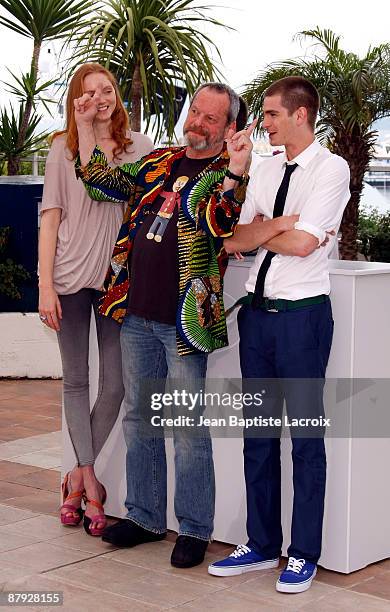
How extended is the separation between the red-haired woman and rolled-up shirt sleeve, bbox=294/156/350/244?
0.89 metres

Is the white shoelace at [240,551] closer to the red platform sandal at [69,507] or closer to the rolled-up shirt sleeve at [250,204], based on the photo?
the red platform sandal at [69,507]

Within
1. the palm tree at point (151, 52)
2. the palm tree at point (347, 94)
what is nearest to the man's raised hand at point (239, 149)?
the palm tree at point (151, 52)

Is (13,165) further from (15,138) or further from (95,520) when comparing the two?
(95,520)

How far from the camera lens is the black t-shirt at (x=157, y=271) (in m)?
3.61

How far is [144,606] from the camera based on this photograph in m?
3.34

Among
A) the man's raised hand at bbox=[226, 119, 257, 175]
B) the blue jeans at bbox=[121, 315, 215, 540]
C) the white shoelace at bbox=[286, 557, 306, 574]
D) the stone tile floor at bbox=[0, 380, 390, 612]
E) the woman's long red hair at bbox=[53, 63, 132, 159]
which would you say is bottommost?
the stone tile floor at bbox=[0, 380, 390, 612]

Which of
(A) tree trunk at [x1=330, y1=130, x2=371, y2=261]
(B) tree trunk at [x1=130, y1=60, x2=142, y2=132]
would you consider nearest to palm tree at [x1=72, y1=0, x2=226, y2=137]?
(B) tree trunk at [x1=130, y1=60, x2=142, y2=132]

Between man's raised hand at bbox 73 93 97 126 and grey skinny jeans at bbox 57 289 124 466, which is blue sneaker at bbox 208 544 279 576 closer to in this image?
grey skinny jeans at bbox 57 289 124 466

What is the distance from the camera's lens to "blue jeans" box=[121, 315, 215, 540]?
12.1 ft

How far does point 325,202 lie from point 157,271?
0.64m

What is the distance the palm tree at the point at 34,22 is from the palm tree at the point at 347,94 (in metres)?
2.66

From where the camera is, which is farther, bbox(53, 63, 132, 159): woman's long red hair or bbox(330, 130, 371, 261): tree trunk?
bbox(330, 130, 371, 261): tree trunk

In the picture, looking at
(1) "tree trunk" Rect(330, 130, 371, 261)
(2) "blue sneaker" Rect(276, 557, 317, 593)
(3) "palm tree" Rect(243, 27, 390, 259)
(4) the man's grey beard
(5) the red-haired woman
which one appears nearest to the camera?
(2) "blue sneaker" Rect(276, 557, 317, 593)

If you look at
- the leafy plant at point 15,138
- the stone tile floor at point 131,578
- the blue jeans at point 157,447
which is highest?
the leafy plant at point 15,138
